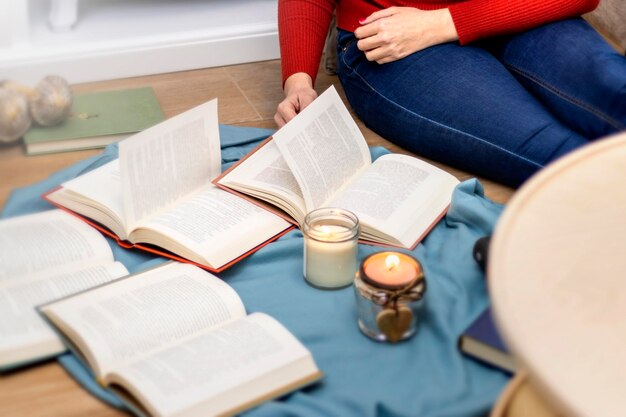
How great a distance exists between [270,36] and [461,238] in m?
1.11

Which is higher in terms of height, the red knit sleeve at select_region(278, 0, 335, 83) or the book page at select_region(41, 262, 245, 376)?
the red knit sleeve at select_region(278, 0, 335, 83)

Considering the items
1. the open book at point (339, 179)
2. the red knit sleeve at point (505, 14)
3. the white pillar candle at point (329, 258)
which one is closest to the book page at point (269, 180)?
the open book at point (339, 179)

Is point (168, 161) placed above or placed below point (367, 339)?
above

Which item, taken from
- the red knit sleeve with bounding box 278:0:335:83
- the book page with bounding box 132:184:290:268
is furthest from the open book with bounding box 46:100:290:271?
the red knit sleeve with bounding box 278:0:335:83

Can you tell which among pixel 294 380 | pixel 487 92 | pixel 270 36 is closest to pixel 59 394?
pixel 294 380

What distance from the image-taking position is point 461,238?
1.27 m

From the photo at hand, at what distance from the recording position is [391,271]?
105 centimetres

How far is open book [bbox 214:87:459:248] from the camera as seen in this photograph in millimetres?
1258

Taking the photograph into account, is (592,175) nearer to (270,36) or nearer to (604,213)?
(604,213)

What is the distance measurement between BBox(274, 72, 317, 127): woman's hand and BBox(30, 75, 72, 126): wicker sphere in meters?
0.41

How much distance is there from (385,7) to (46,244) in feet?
3.01

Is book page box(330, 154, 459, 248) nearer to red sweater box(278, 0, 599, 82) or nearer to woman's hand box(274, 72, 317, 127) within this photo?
woman's hand box(274, 72, 317, 127)

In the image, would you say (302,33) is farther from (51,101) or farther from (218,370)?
(218,370)

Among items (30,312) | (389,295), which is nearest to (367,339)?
(389,295)
